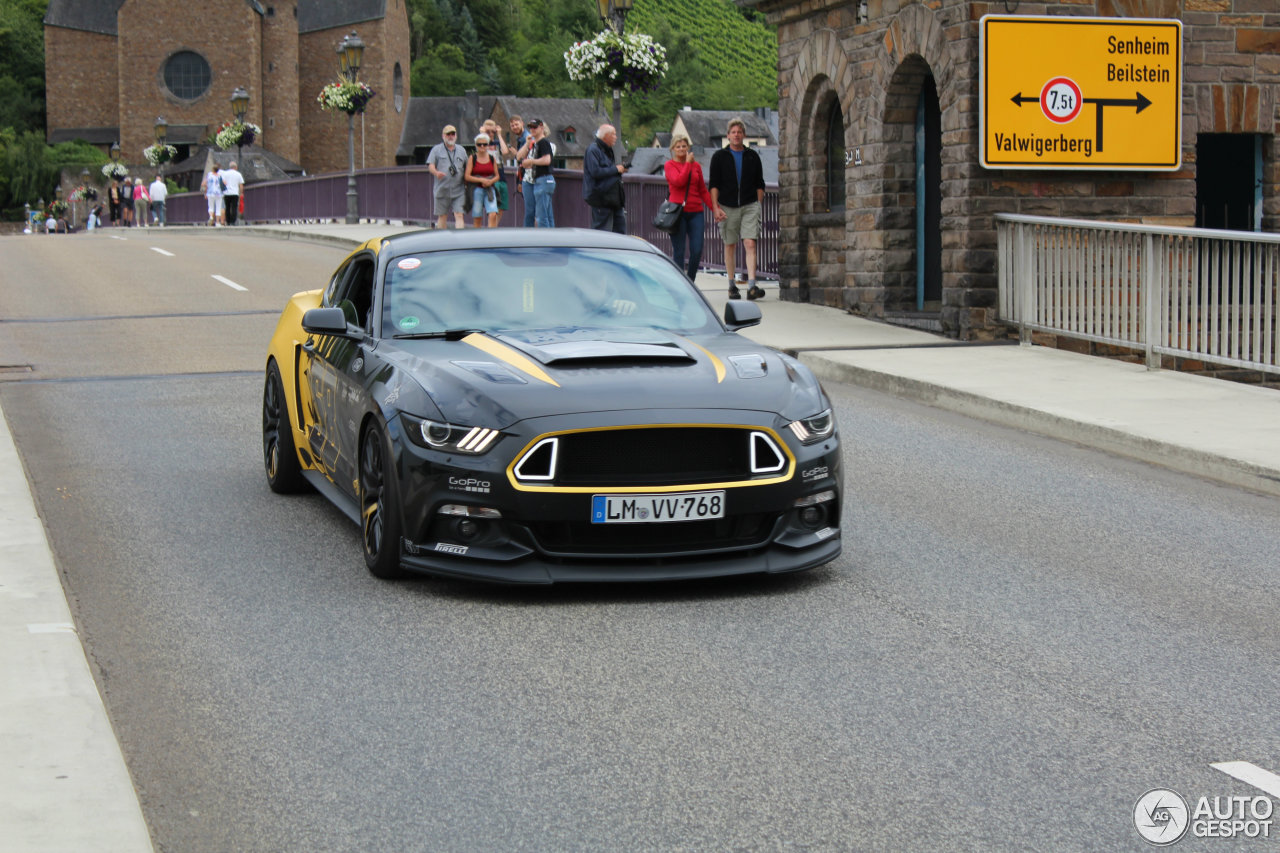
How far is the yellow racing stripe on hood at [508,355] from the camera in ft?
21.2

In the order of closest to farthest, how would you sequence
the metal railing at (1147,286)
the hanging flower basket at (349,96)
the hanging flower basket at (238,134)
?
the metal railing at (1147,286), the hanging flower basket at (349,96), the hanging flower basket at (238,134)

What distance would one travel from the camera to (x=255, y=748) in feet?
15.3

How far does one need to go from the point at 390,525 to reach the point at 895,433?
5416 millimetres

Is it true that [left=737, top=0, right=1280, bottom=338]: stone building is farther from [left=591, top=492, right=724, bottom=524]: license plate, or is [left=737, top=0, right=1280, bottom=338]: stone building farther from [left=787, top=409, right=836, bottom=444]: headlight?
[left=591, top=492, right=724, bottom=524]: license plate

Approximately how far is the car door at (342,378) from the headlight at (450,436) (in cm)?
66

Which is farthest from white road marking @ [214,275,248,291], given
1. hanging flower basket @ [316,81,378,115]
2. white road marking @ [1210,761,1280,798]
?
white road marking @ [1210,761,1280,798]

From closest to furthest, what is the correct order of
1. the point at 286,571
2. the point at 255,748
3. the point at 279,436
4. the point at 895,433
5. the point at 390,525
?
the point at 255,748
the point at 390,525
the point at 286,571
the point at 279,436
the point at 895,433

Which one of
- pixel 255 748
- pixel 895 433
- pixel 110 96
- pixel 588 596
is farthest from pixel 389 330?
pixel 110 96

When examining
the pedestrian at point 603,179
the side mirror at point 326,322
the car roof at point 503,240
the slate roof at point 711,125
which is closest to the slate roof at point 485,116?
the slate roof at point 711,125

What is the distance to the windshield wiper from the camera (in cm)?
722

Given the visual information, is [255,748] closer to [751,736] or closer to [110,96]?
[751,736]

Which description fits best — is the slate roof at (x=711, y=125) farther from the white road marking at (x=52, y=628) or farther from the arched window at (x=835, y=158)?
the white road marking at (x=52, y=628)

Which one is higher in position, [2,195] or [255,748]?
[2,195]

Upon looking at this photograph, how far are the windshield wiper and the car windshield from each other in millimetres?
17
